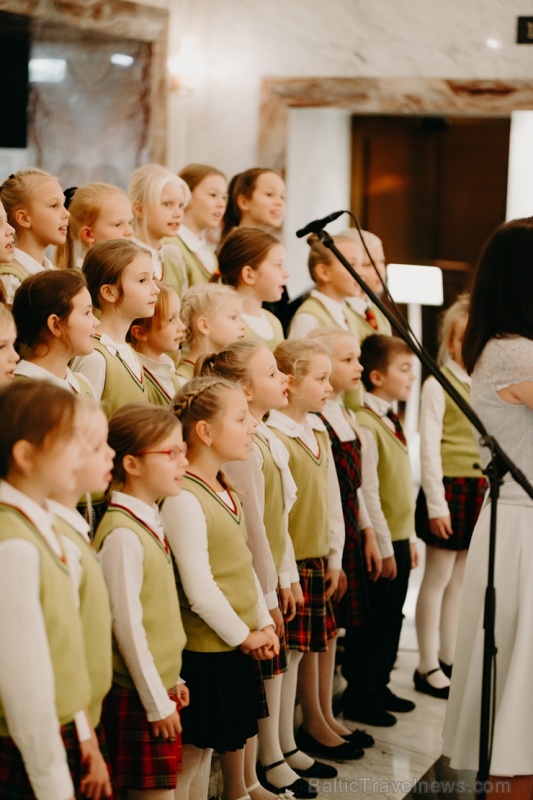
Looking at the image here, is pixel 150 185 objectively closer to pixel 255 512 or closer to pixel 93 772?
pixel 255 512

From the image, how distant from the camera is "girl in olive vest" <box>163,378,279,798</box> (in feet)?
8.55

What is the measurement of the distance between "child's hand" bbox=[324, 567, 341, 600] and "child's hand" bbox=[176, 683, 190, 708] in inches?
38.8

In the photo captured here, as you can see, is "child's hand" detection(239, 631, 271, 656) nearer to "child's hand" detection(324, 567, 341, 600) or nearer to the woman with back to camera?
the woman with back to camera

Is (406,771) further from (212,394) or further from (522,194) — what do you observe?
(522,194)

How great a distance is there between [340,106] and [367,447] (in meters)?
2.54

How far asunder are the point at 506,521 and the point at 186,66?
12.7ft

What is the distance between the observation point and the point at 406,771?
346 centimetres

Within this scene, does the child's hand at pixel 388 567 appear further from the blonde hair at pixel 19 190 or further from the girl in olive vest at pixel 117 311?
the blonde hair at pixel 19 190

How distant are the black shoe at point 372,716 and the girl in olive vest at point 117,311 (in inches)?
61.1

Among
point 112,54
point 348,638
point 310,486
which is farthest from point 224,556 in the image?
point 112,54

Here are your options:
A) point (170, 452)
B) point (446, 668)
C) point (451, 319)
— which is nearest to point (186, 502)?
point (170, 452)

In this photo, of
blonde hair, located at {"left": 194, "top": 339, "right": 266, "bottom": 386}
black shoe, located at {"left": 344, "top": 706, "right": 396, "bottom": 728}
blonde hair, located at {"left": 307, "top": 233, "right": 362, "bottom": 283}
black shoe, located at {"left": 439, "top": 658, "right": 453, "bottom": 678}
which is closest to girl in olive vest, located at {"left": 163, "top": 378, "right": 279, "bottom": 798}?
blonde hair, located at {"left": 194, "top": 339, "right": 266, "bottom": 386}

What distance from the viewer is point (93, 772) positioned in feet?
6.80

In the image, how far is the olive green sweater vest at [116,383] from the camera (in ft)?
9.36
